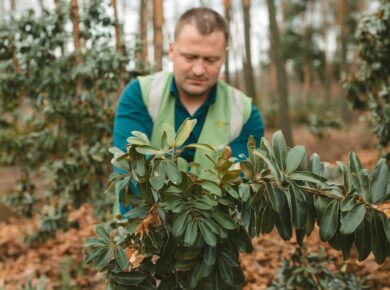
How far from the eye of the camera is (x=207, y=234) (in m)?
1.48

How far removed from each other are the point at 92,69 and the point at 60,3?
74 cm

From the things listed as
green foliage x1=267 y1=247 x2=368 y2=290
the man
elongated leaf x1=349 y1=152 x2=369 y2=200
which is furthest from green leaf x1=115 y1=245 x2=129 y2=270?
green foliage x1=267 y1=247 x2=368 y2=290

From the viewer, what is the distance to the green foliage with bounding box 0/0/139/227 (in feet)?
12.0

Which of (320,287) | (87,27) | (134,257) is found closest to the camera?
(134,257)

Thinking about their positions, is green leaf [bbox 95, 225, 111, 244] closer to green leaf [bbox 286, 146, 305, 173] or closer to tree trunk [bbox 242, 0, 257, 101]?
green leaf [bbox 286, 146, 305, 173]

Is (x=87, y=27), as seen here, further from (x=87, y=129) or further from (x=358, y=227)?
(x=358, y=227)

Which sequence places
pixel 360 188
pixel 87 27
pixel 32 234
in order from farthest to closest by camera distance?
1. pixel 32 234
2. pixel 87 27
3. pixel 360 188

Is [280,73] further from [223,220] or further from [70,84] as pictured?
[223,220]

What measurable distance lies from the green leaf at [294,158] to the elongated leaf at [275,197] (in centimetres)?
8

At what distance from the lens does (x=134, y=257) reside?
1.71 m

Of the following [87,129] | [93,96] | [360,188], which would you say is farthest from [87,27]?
[360,188]

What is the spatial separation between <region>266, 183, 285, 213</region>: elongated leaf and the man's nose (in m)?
0.84

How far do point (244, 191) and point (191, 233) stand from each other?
23 cm

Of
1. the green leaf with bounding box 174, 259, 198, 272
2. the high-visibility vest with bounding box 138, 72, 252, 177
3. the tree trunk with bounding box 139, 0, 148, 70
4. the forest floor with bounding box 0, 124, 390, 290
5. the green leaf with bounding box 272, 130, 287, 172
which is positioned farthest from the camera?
the tree trunk with bounding box 139, 0, 148, 70
